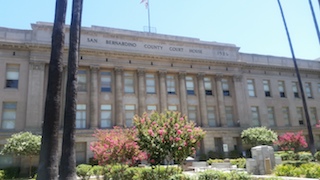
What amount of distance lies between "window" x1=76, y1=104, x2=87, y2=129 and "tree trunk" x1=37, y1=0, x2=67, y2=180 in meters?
→ 19.9

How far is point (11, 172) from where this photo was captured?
26625 millimetres

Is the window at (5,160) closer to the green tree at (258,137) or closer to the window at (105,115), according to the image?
the window at (105,115)

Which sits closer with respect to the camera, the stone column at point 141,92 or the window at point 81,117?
the window at point 81,117

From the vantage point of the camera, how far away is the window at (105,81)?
34.1m

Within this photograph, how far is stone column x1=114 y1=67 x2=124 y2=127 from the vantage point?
3306 cm

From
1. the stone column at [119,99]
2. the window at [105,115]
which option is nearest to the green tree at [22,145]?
the window at [105,115]

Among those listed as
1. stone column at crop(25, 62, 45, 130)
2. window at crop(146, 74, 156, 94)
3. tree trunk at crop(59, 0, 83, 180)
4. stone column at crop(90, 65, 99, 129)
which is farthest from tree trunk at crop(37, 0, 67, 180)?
window at crop(146, 74, 156, 94)

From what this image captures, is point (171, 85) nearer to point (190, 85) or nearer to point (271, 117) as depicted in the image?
point (190, 85)

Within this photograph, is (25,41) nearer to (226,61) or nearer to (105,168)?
(105,168)

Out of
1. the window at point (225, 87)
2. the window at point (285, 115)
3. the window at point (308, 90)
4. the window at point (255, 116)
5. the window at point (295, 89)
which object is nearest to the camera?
the window at point (225, 87)

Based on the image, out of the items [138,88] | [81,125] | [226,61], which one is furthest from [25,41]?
[226,61]

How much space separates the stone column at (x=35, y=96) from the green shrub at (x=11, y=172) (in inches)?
162

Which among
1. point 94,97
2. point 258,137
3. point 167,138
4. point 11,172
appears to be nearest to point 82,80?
point 94,97

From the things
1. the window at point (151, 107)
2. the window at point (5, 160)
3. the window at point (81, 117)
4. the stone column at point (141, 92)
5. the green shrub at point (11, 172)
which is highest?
the stone column at point (141, 92)
